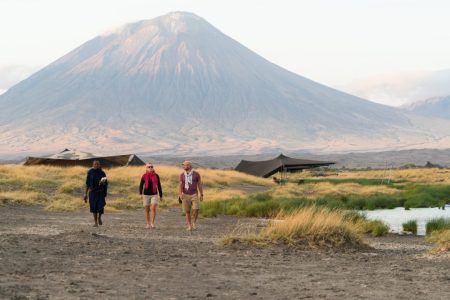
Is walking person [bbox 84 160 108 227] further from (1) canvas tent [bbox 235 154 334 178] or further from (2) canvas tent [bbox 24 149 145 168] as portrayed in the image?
(1) canvas tent [bbox 235 154 334 178]

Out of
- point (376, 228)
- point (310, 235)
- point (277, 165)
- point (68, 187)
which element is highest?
point (277, 165)

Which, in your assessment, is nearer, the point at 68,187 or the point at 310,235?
the point at 310,235

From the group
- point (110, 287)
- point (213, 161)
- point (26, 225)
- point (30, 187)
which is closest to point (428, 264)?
point (110, 287)

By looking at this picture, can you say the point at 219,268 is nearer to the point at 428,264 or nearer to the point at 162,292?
the point at 162,292

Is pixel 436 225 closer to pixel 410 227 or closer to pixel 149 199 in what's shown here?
pixel 410 227

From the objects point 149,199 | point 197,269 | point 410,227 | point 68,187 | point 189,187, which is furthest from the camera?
point 68,187

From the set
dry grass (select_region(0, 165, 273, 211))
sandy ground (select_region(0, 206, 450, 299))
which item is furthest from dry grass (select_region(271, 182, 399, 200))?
sandy ground (select_region(0, 206, 450, 299))

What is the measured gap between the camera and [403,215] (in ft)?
93.2

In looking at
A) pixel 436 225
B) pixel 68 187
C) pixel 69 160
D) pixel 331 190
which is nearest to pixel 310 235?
pixel 436 225

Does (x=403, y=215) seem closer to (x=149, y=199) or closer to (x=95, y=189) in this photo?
(x=149, y=199)

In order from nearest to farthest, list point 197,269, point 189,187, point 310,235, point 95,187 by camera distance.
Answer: point 197,269, point 310,235, point 189,187, point 95,187

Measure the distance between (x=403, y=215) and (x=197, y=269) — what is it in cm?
1845

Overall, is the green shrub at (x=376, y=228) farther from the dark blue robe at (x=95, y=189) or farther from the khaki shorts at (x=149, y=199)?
the dark blue robe at (x=95, y=189)

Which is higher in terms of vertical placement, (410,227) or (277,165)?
(277,165)
